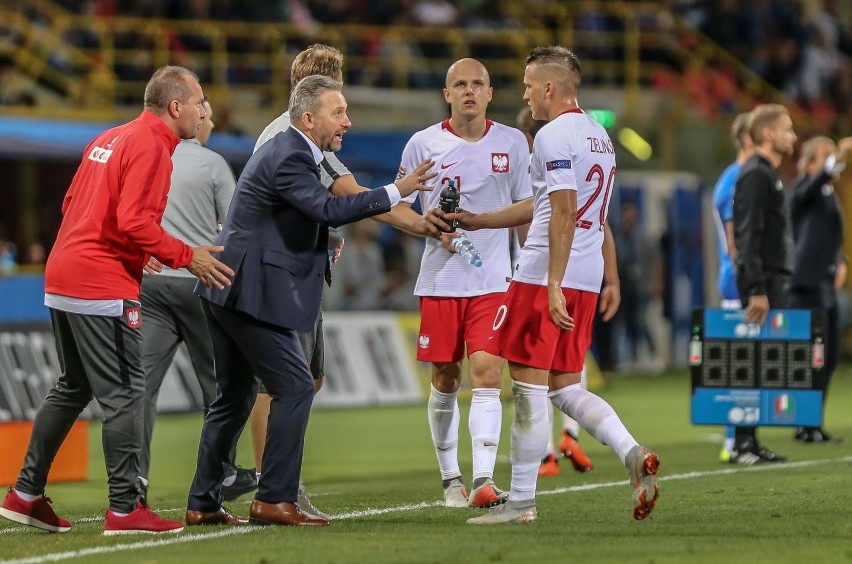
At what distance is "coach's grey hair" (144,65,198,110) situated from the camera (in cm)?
778

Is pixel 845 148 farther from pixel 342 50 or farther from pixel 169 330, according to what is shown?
pixel 342 50

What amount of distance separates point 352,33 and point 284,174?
1716cm

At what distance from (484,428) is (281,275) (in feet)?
5.67

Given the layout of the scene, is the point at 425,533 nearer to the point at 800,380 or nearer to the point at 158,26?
the point at 800,380

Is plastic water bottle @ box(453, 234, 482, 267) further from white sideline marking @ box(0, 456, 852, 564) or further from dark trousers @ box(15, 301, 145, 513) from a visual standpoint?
dark trousers @ box(15, 301, 145, 513)

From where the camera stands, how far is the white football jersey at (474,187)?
29.4 feet

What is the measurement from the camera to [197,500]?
7.88 metres

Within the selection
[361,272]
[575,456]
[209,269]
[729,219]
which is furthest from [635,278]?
[209,269]

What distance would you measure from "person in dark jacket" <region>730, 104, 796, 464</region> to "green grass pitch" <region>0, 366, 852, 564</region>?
1037 mm

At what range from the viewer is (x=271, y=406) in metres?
7.72

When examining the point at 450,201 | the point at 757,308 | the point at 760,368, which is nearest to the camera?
the point at 450,201

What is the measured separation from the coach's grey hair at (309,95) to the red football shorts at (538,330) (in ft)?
4.25

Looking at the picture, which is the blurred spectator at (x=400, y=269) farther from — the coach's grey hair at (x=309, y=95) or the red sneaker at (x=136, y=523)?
the red sneaker at (x=136, y=523)

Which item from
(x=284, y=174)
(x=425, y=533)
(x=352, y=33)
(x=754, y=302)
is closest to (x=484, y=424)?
(x=425, y=533)
